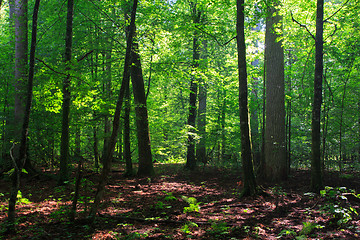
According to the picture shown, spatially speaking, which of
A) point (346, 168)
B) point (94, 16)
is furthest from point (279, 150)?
point (94, 16)

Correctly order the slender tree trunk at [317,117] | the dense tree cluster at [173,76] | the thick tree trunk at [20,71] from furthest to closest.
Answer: the thick tree trunk at [20,71], the dense tree cluster at [173,76], the slender tree trunk at [317,117]

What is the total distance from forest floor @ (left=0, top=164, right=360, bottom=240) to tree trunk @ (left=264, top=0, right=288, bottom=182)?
1.19m

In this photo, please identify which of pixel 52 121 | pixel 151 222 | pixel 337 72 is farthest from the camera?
pixel 337 72

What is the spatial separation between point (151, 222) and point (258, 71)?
33.7 ft

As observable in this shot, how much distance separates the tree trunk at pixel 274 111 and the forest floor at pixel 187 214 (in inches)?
46.8

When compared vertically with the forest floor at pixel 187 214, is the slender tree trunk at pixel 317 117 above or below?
above

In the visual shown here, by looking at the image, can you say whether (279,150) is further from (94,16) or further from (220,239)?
(94,16)

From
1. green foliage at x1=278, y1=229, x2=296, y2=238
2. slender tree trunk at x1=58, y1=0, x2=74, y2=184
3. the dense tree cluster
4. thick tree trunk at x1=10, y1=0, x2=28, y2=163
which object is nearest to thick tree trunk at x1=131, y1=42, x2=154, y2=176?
the dense tree cluster

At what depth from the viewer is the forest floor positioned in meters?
3.91

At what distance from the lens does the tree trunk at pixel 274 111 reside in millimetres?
9258

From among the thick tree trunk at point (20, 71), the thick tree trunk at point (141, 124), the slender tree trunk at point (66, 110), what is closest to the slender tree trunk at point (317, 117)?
the thick tree trunk at point (141, 124)

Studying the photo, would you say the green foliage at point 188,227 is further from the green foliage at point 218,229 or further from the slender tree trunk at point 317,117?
the slender tree trunk at point 317,117

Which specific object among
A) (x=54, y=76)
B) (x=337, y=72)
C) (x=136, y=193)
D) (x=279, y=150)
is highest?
(x=337, y=72)

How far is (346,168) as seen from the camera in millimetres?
10766
